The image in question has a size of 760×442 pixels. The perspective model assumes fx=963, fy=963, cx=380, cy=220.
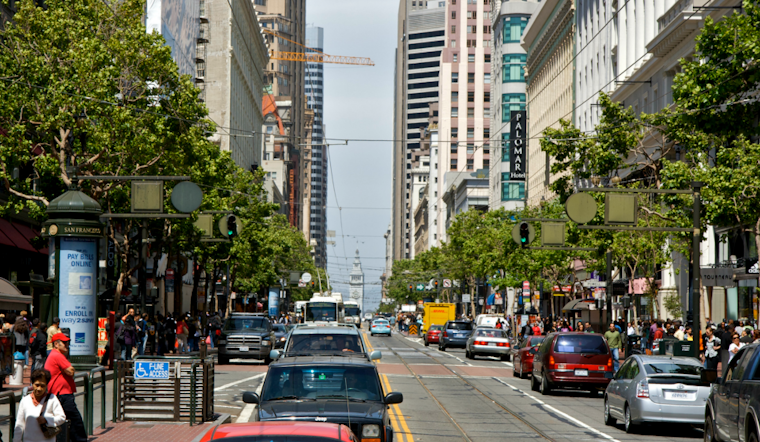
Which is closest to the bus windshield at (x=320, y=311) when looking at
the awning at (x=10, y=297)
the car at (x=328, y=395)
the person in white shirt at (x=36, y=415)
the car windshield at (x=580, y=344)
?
the awning at (x=10, y=297)

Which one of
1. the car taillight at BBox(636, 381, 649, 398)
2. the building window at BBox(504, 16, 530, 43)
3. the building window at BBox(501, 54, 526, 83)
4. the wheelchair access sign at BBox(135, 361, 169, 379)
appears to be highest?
the building window at BBox(504, 16, 530, 43)

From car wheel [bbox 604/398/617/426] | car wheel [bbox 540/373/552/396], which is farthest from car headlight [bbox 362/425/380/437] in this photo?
car wheel [bbox 540/373/552/396]

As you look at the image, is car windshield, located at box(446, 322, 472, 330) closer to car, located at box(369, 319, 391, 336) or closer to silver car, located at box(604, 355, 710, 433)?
car, located at box(369, 319, 391, 336)

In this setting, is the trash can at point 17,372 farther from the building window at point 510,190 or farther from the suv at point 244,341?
the building window at point 510,190

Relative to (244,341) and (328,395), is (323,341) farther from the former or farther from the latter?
(244,341)

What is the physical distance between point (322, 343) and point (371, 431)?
788 centimetres

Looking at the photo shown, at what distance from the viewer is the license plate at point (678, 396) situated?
16.9 meters

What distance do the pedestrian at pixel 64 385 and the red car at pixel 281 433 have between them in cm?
628

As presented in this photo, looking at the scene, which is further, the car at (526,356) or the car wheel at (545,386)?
the car at (526,356)

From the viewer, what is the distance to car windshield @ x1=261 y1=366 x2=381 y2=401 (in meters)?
11.4

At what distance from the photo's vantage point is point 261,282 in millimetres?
79688

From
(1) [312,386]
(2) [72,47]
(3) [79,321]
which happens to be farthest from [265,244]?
(1) [312,386]

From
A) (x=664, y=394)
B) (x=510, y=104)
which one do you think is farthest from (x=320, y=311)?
(x=510, y=104)

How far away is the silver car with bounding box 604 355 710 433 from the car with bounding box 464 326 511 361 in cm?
2735
